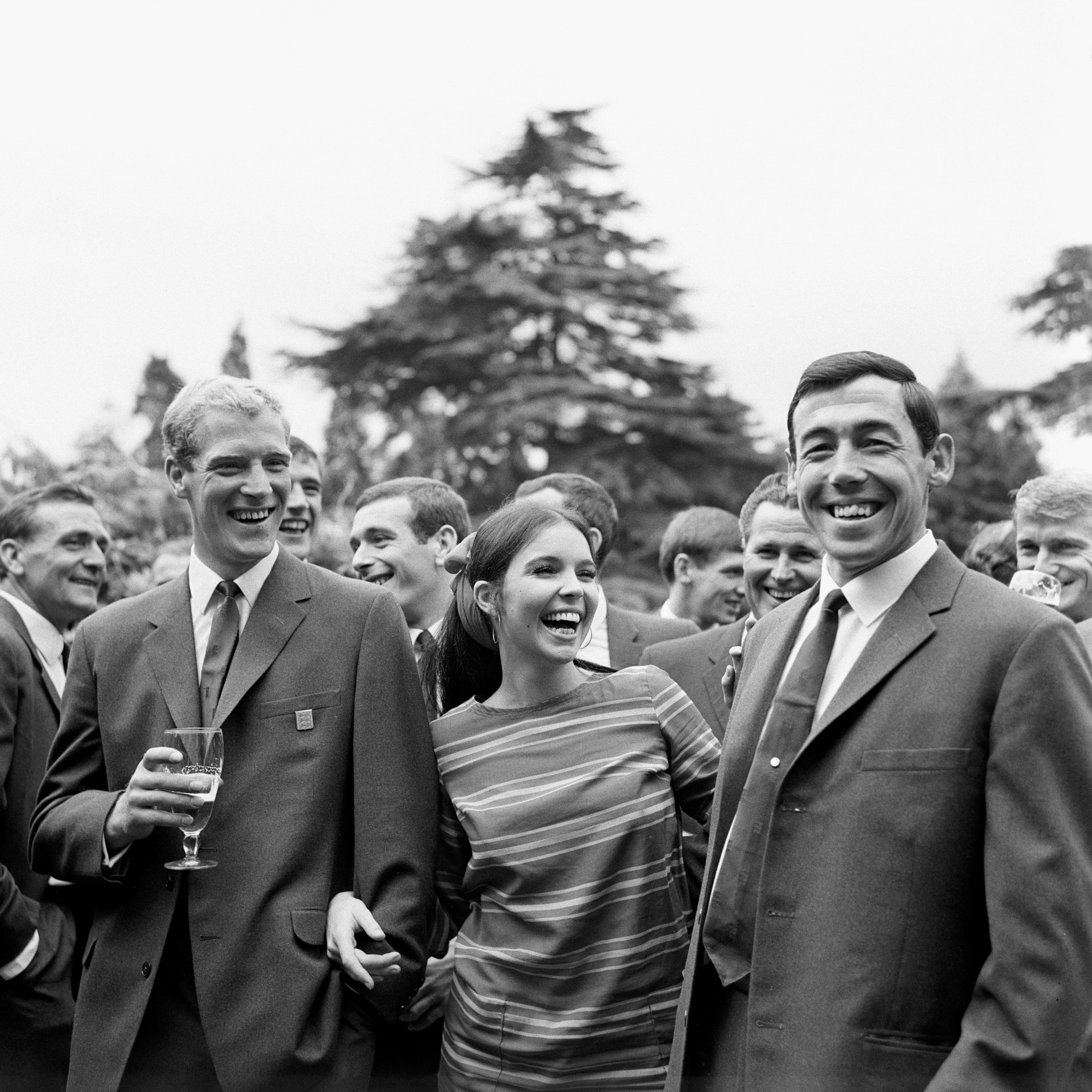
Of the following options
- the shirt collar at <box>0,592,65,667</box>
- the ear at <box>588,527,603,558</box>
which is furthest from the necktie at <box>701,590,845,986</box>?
the shirt collar at <box>0,592,65,667</box>

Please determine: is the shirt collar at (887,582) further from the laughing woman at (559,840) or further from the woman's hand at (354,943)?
the woman's hand at (354,943)

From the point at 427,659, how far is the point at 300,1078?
144 cm

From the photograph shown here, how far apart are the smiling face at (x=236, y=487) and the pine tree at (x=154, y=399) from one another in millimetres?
15629

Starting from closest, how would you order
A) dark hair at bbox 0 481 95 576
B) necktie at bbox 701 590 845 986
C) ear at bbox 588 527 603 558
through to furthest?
necktie at bbox 701 590 845 986 < ear at bbox 588 527 603 558 < dark hair at bbox 0 481 95 576

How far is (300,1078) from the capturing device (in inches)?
139

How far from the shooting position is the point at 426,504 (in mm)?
5566

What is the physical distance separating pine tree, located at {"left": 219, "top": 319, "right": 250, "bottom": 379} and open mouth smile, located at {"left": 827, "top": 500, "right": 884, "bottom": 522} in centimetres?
3276

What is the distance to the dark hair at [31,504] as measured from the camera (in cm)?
588

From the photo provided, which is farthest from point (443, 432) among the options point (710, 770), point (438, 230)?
point (710, 770)

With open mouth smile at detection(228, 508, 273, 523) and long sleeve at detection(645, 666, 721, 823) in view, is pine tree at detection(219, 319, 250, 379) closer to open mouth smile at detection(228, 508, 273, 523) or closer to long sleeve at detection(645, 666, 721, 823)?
open mouth smile at detection(228, 508, 273, 523)

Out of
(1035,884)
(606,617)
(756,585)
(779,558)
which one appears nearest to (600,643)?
(606,617)

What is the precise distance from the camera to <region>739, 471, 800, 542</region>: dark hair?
17.7 ft

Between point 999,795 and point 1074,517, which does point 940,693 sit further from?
point 1074,517

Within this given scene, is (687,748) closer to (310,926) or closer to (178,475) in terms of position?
(310,926)
